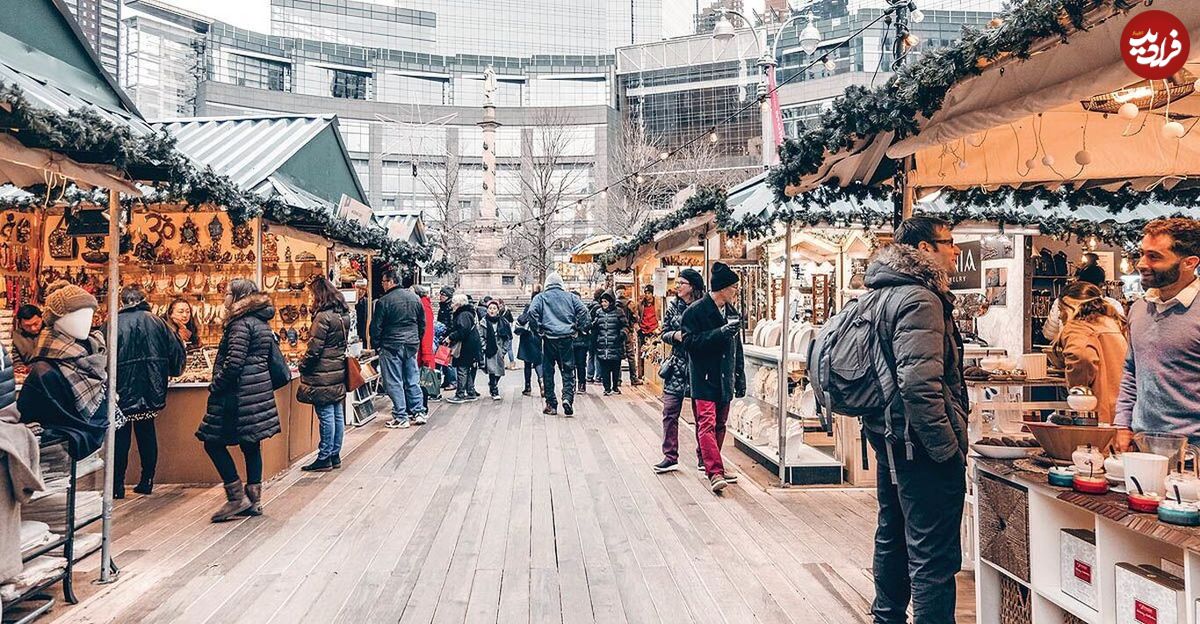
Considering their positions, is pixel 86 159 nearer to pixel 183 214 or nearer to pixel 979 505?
pixel 183 214

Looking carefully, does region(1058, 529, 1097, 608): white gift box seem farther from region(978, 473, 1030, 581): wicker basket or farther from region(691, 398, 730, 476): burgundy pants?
region(691, 398, 730, 476): burgundy pants

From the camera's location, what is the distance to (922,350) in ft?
9.71

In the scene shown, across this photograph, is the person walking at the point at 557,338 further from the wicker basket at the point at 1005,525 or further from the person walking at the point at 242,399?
the wicker basket at the point at 1005,525

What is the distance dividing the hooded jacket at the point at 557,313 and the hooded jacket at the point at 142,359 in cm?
524

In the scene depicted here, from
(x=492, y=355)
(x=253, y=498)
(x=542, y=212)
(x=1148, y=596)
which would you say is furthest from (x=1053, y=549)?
(x=542, y=212)

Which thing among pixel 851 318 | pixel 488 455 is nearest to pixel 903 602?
pixel 851 318

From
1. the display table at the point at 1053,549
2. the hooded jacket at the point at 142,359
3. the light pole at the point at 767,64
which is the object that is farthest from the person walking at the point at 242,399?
the light pole at the point at 767,64

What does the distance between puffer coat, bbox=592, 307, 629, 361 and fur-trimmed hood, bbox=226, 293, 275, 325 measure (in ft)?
24.0

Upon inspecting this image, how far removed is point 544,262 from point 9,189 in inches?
853

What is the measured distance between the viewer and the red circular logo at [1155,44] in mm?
2535

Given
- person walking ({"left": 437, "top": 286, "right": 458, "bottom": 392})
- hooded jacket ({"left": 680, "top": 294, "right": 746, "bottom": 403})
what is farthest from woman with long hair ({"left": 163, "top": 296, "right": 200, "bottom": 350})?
hooded jacket ({"left": 680, "top": 294, "right": 746, "bottom": 403})

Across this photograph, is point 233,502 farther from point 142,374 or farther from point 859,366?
point 859,366

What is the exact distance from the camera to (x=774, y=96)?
13633mm

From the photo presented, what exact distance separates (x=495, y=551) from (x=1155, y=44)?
12.9ft
